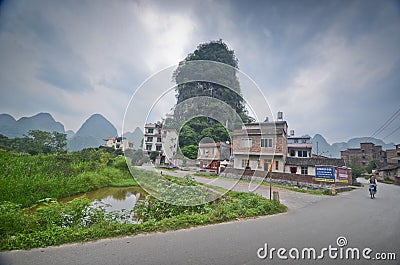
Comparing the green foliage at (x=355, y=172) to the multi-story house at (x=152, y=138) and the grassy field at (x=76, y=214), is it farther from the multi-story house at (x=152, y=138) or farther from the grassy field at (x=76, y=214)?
the multi-story house at (x=152, y=138)

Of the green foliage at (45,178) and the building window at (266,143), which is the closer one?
the green foliage at (45,178)

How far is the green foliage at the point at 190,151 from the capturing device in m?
4.39

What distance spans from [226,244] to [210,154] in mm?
2156

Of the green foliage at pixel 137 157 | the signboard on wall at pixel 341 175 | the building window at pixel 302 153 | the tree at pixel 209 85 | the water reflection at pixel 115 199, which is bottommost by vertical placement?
the water reflection at pixel 115 199

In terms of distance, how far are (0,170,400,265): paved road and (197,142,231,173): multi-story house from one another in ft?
4.78

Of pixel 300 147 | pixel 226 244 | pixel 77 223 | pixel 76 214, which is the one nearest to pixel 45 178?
pixel 76 214

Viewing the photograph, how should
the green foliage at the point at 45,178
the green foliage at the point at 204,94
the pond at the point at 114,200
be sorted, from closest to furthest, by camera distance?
the green foliage at the point at 204,94, the pond at the point at 114,200, the green foliage at the point at 45,178

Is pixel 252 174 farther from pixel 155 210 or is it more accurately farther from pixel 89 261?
pixel 89 261

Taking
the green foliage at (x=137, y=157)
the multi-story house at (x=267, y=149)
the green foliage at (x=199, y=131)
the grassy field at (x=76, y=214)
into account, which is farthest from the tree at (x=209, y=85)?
the multi-story house at (x=267, y=149)

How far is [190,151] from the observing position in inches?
175

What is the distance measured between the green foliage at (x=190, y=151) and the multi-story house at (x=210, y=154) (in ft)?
0.53

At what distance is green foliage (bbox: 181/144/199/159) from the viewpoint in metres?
4.39

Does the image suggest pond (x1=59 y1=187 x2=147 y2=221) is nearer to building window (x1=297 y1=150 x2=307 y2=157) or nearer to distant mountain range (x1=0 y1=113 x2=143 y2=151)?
distant mountain range (x1=0 y1=113 x2=143 y2=151)

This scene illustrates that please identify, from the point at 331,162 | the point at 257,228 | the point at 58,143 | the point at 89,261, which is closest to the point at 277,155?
the point at 331,162
